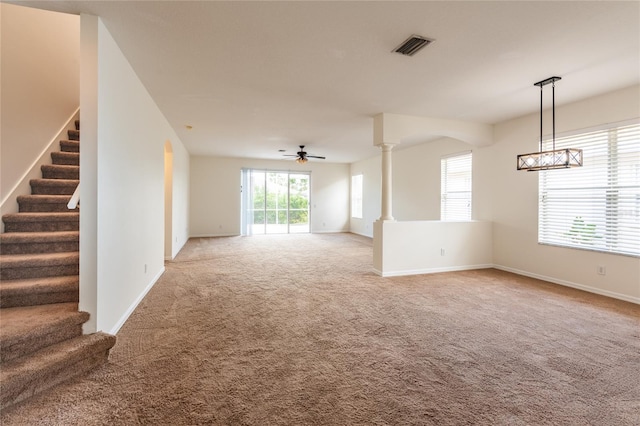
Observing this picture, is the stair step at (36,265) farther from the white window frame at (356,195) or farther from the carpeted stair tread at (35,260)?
the white window frame at (356,195)

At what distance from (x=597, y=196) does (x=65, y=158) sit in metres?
7.07

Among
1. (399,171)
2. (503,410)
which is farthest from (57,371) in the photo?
(399,171)

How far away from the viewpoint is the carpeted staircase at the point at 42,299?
1.87 metres

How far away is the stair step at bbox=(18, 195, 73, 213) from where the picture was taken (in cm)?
305

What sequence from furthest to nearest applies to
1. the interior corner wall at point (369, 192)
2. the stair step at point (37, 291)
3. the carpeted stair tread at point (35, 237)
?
the interior corner wall at point (369, 192) → the carpeted stair tread at point (35, 237) → the stair step at point (37, 291)

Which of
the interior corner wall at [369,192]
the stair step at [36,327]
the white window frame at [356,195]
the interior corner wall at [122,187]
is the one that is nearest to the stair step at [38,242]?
the interior corner wall at [122,187]

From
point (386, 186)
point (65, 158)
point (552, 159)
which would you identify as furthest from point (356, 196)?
point (65, 158)

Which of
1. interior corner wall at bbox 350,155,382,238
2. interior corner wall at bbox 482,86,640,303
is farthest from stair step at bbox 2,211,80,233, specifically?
interior corner wall at bbox 350,155,382,238

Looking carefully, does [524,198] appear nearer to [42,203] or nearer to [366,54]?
[366,54]

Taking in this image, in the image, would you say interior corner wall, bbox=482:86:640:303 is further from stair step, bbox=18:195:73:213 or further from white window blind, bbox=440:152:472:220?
stair step, bbox=18:195:73:213

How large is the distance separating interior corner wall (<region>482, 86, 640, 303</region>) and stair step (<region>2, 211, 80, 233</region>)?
626cm

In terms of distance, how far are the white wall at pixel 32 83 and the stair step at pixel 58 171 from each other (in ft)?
0.52

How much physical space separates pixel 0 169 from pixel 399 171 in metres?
7.58

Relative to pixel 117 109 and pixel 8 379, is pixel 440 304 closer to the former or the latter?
A: pixel 8 379
